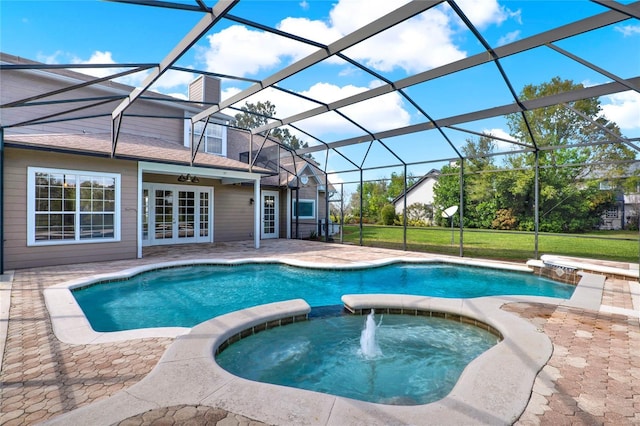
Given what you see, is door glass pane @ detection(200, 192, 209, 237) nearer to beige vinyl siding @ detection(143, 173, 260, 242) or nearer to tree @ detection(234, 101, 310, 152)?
beige vinyl siding @ detection(143, 173, 260, 242)

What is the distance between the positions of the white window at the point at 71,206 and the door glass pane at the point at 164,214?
291 cm

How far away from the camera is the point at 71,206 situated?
8.23 m

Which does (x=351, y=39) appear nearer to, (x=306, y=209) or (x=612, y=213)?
(x=306, y=209)

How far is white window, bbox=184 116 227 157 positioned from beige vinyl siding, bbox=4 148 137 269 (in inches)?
176

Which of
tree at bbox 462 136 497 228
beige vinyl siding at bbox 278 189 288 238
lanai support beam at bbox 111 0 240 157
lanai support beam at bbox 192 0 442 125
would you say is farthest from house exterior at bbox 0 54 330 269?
tree at bbox 462 136 497 228

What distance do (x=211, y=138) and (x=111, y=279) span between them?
8.44 metres

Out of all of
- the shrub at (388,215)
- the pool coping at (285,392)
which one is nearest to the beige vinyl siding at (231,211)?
the pool coping at (285,392)

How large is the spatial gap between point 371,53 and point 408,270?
17.7ft

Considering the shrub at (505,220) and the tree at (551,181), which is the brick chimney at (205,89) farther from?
the shrub at (505,220)

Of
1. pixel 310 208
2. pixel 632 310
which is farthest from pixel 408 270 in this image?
pixel 310 208

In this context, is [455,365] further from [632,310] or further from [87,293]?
[87,293]

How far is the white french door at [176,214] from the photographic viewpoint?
11641 millimetres

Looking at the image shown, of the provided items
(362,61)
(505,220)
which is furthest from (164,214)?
(505,220)

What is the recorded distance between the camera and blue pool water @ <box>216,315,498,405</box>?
10.2ft
